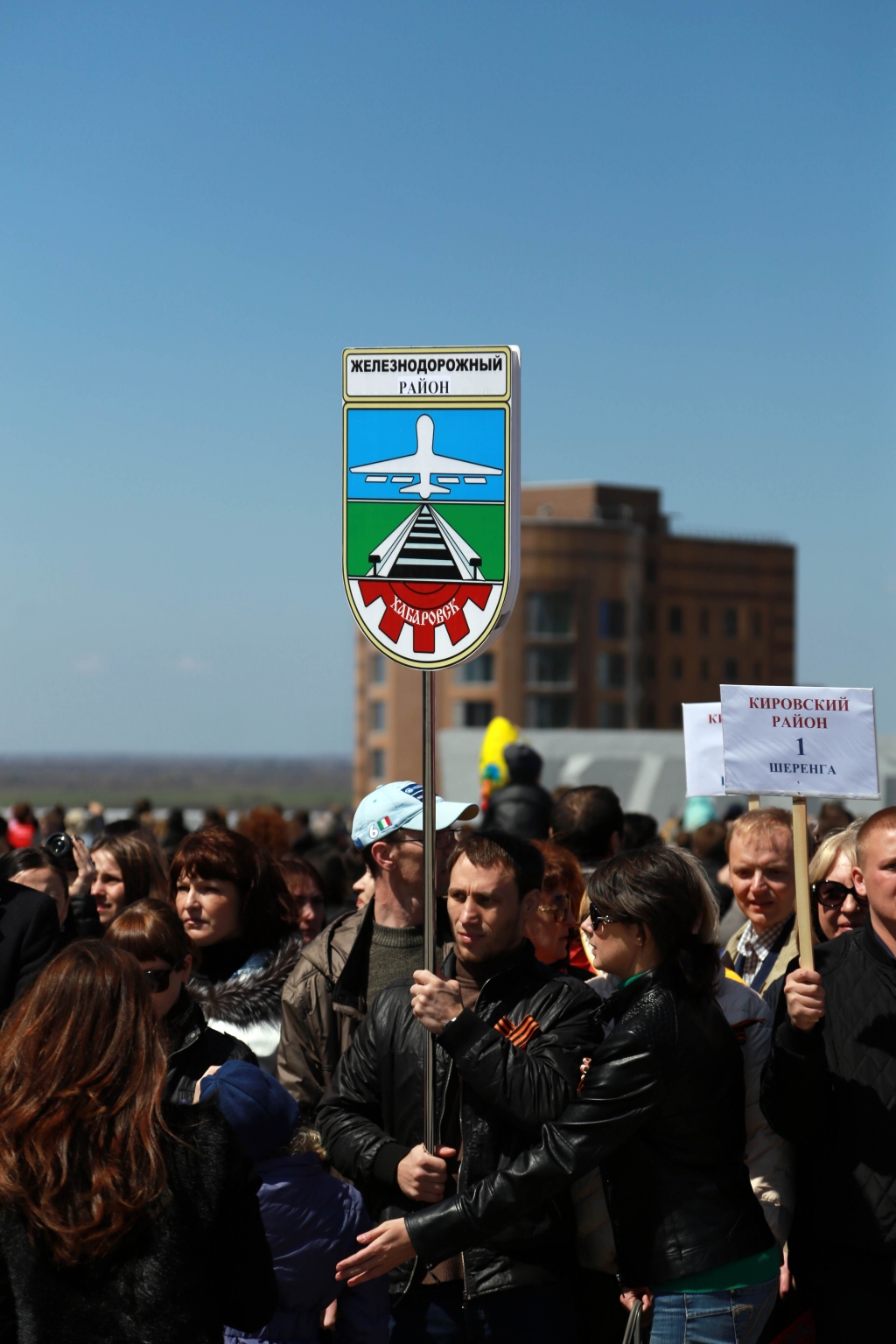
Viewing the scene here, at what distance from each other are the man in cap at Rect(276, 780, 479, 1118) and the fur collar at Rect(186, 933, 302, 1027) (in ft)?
1.06

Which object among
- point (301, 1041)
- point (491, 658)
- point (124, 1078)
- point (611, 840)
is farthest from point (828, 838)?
point (491, 658)

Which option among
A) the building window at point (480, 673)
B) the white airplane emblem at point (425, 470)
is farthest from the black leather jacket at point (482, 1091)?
the building window at point (480, 673)

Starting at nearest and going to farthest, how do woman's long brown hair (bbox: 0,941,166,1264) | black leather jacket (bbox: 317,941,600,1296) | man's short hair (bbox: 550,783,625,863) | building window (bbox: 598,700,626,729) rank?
woman's long brown hair (bbox: 0,941,166,1264)
black leather jacket (bbox: 317,941,600,1296)
man's short hair (bbox: 550,783,625,863)
building window (bbox: 598,700,626,729)

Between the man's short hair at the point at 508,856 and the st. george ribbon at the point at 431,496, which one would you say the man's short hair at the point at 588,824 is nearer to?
the man's short hair at the point at 508,856

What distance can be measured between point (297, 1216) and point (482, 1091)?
0.56 metres

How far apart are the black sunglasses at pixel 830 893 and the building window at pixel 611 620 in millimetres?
82505

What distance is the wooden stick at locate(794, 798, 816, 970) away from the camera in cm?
354

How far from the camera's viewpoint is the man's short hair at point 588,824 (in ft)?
21.5

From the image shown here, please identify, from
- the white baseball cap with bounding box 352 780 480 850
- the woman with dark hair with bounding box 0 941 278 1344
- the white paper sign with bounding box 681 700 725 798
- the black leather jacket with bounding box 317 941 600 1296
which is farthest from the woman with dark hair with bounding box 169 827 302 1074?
the woman with dark hair with bounding box 0 941 278 1344

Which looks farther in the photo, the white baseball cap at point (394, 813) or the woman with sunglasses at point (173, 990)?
the white baseball cap at point (394, 813)

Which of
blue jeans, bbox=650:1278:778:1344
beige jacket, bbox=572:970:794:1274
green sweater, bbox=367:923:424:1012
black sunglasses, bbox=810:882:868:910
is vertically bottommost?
blue jeans, bbox=650:1278:778:1344

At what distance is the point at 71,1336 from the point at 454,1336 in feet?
4.42

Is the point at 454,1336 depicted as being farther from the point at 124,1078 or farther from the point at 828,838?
the point at 828,838

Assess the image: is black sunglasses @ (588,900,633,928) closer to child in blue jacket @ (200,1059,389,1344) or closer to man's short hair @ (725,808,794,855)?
child in blue jacket @ (200,1059,389,1344)
